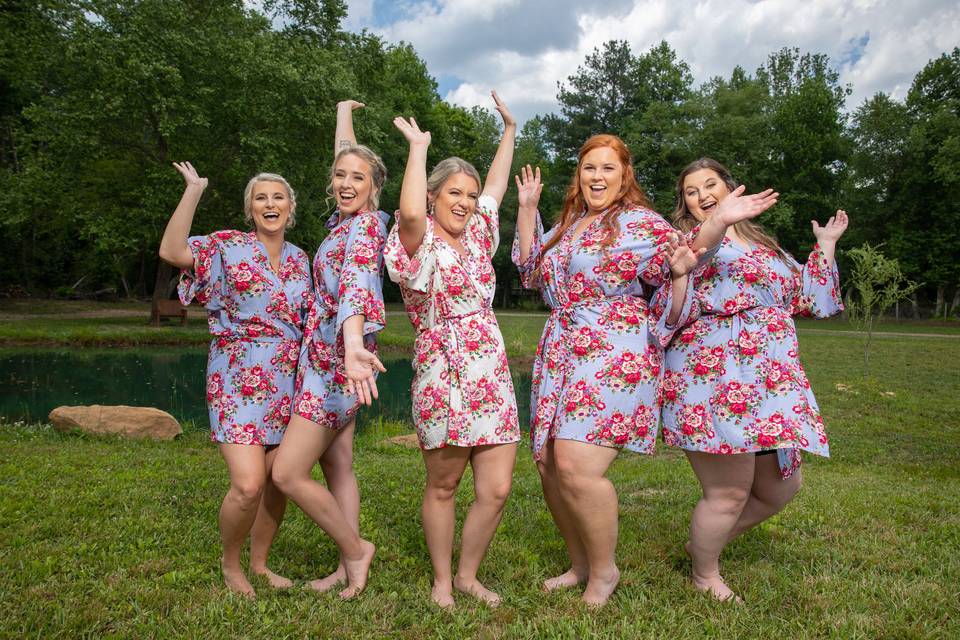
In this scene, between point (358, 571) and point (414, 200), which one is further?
point (358, 571)

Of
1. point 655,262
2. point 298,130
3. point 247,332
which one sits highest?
point 298,130

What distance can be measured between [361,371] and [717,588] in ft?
6.44

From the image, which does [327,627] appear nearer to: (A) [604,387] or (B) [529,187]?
(A) [604,387]

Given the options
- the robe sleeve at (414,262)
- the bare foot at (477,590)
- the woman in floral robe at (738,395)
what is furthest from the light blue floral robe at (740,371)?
the robe sleeve at (414,262)

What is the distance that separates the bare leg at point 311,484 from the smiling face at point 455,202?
43.2 inches

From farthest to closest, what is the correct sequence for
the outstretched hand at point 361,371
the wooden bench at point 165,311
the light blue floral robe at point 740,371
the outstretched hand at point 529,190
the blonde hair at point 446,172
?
the wooden bench at point 165,311 < the outstretched hand at point 529,190 < the blonde hair at point 446,172 < the light blue floral robe at point 740,371 < the outstretched hand at point 361,371

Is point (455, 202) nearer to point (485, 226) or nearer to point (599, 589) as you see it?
point (485, 226)

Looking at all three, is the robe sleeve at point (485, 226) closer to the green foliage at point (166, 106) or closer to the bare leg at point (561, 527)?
the bare leg at point (561, 527)

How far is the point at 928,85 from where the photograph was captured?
3628cm

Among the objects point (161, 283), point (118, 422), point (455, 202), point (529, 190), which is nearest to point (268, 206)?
point (455, 202)

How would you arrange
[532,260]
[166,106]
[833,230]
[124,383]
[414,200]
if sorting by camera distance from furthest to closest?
[166,106]
[124,383]
[833,230]
[532,260]
[414,200]

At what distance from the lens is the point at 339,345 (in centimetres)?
317

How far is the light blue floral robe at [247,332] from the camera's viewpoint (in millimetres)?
3248

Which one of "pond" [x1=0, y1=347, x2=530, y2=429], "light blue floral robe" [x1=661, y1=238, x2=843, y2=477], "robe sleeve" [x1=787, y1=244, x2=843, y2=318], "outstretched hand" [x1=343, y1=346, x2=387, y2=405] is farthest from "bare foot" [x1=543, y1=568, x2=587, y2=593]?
"pond" [x1=0, y1=347, x2=530, y2=429]
